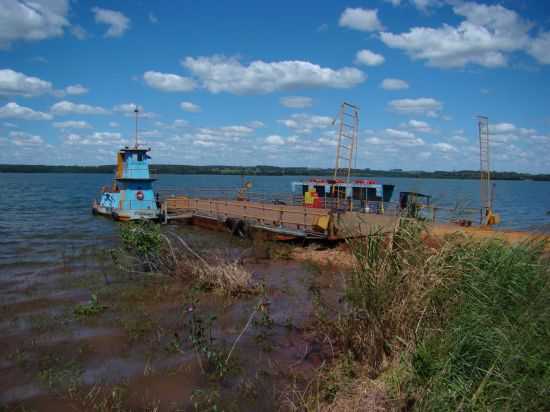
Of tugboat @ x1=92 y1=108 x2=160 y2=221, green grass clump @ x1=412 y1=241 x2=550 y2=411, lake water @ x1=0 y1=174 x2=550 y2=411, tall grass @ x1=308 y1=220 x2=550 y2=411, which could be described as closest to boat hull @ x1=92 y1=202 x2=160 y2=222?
tugboat @ x1=92 y1=108 x2=160 y2=221

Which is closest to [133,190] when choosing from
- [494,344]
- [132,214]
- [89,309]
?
[132,214]

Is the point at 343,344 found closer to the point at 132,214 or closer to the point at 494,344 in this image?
the point at 494,344

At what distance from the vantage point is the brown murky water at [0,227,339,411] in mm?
6172

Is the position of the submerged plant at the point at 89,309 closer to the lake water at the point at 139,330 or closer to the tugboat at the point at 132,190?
the lake water at the point at 139,330

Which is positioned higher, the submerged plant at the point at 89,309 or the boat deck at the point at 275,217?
the boat deck at the point at 275,217

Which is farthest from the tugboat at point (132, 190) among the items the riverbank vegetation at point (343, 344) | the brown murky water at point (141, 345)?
the riverbank vegetation at point (343, 344)

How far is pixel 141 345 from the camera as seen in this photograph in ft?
26.2

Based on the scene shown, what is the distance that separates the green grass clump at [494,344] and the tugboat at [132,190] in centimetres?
2631

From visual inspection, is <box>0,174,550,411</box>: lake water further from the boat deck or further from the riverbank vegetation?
the boat deck

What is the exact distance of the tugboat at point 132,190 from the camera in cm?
2984

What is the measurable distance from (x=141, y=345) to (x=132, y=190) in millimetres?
24278

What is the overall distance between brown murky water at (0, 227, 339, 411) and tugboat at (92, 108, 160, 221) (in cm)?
1670

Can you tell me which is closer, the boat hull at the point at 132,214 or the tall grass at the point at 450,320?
the tall grass at the point at 450,320

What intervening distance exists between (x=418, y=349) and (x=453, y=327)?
50 centimetres
